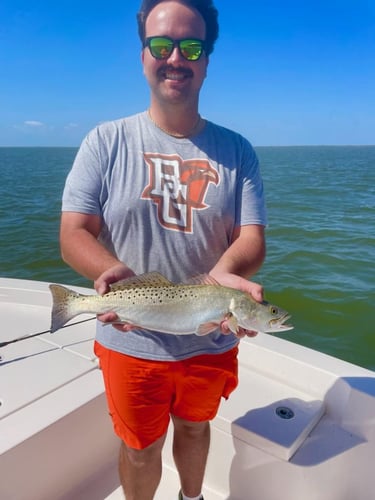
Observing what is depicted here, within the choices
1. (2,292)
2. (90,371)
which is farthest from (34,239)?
(90,371)

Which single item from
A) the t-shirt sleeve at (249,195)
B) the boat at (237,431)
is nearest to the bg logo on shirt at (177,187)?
the t-shirt sleeve at (249,195)

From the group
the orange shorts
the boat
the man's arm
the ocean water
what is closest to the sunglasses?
the man's arm

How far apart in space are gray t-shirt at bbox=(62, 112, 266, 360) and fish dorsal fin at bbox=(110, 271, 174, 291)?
0.12 meters

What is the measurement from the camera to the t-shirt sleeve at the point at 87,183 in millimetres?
2377

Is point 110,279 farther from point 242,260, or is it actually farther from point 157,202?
point 242,260

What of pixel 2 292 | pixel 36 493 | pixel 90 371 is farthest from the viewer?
pixel 2 292

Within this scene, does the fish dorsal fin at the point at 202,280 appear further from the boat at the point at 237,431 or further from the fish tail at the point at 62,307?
the boat at the point at 237,431

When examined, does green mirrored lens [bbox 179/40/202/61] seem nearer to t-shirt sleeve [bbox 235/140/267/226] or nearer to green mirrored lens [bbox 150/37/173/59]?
green mirrored lens [bbox 150/37/173/59]

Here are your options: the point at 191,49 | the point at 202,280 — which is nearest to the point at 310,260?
the point at 202,280

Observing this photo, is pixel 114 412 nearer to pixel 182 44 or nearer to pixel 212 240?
pixel 212 240

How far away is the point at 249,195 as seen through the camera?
2574mm

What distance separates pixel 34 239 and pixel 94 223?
14.2 m

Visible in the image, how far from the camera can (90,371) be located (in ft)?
11.4

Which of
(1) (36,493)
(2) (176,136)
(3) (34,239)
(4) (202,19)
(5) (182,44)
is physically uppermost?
(4) (202,19)
